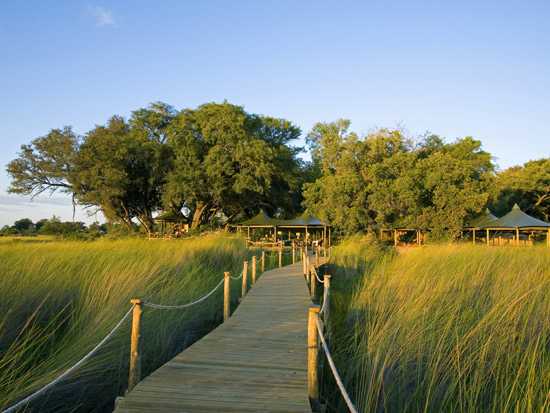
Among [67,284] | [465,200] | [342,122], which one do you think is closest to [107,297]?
[67,284]

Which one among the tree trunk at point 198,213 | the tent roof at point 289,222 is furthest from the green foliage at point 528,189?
the tree trunk at point 198,213

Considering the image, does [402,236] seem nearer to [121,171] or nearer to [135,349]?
[121,171]

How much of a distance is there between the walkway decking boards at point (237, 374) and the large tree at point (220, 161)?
24.5 meters

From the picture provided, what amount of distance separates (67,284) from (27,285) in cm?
58

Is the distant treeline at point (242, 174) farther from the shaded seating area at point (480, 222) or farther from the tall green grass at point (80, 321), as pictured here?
the tall green grass at point (80, 321)

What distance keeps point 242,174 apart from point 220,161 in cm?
189

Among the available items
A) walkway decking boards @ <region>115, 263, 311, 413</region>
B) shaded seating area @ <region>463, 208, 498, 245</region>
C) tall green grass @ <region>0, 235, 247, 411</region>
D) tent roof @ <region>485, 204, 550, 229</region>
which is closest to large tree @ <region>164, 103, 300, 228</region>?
shaded seating area @ <region>463, 208, 498, 245</region>

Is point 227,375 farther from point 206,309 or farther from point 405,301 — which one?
point 206,309

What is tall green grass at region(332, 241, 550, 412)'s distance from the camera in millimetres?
2881

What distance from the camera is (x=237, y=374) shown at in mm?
3955

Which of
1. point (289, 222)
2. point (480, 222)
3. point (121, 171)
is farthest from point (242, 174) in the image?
point (480, 222)

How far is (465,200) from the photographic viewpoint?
25.5 meters

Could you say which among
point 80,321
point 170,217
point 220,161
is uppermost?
point 220,161

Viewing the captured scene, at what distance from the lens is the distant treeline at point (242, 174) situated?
26.4 meters
